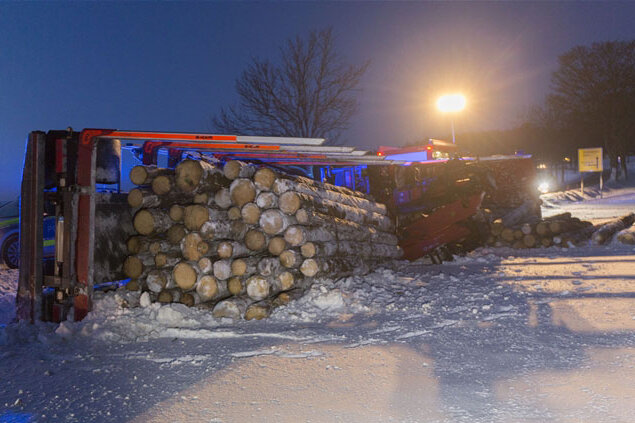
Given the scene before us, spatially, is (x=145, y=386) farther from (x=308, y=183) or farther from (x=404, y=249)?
(x=404, y=249)

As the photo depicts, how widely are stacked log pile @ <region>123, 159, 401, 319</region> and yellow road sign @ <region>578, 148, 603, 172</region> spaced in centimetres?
3525

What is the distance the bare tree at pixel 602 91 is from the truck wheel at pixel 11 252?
4278 centimetres

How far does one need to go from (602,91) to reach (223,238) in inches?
1718

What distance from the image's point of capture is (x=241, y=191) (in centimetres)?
665

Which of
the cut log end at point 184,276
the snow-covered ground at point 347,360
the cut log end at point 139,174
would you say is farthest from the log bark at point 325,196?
the cut log end at point 139,174

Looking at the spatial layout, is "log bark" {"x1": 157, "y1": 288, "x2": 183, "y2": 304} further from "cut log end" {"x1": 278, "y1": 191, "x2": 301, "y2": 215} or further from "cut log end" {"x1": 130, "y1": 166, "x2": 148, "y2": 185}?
"cut log end" {"x1": 278, "y1": 191, "x2": 301, "y2": 215}

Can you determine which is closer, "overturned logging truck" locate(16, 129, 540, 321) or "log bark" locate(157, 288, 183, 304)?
"overturned logging truck" locate(16, 129, 540, 321)

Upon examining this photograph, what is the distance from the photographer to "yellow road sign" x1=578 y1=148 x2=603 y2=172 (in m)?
36.3

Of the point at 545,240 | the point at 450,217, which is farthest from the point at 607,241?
the point at 450,217

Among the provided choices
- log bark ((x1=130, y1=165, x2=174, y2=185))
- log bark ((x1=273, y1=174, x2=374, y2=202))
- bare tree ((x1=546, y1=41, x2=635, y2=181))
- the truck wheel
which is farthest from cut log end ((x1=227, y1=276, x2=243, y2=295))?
bare tree ((x1=546, y1=41, x2=635, y2=181))

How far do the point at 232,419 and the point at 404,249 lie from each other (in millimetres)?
8045

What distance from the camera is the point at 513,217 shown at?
1573cm

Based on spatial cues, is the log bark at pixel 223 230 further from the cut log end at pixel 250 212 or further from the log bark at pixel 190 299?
the log bark at pixel 190 299

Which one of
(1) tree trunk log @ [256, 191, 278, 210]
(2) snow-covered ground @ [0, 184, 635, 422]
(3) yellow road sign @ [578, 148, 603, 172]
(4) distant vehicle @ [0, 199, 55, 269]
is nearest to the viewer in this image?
(2) snow-covered ground @ [0, 184, 635, 422]
